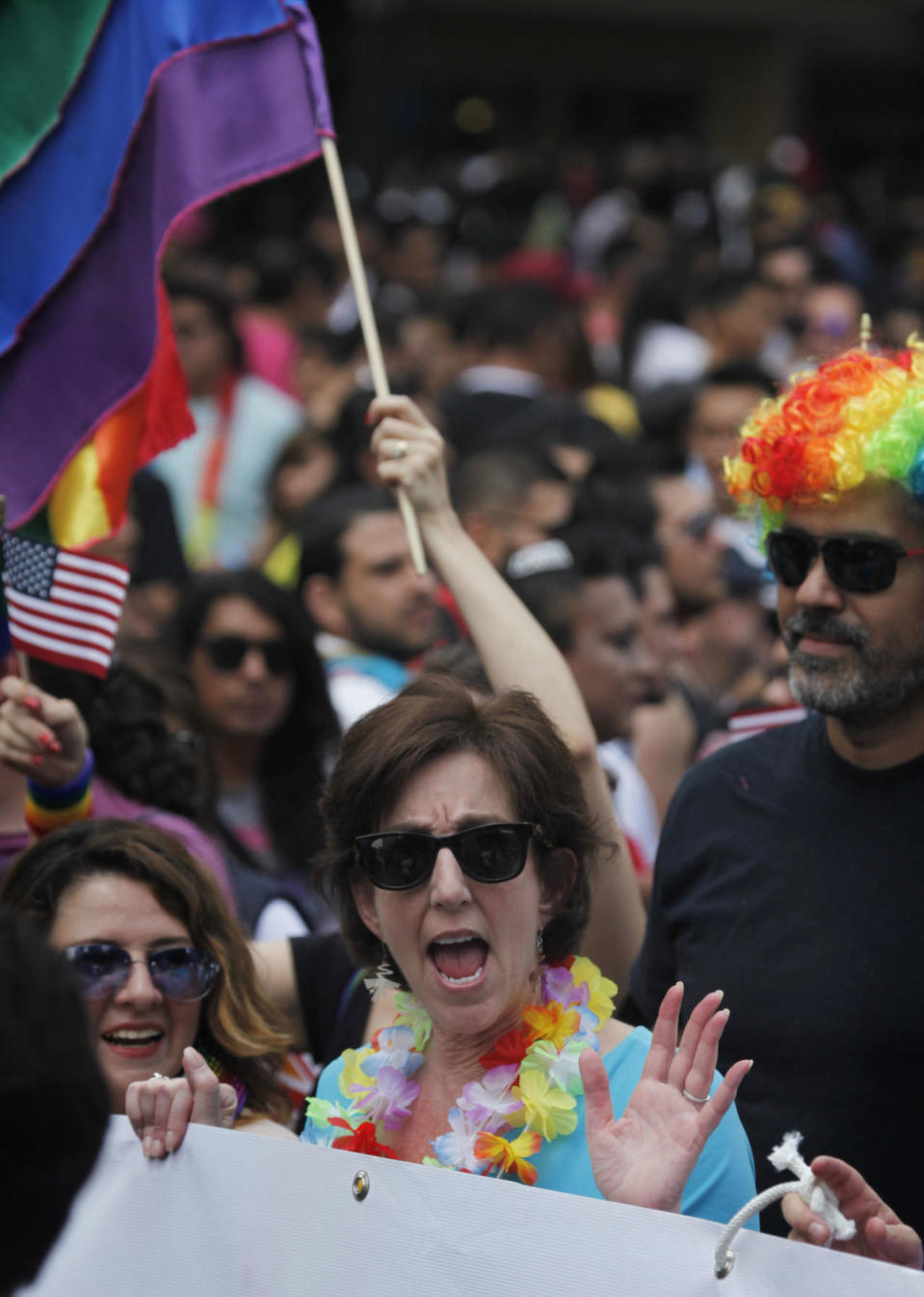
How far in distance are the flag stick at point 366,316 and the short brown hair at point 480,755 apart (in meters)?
0.67

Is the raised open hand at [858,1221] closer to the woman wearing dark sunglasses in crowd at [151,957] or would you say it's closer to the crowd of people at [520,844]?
the crowd of people at [520,844]

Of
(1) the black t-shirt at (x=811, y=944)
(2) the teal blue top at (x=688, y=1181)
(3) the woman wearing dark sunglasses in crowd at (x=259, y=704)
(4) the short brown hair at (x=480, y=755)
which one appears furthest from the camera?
(3) the woman wearing dark sunglasses in crowd at (x=259, y=704)

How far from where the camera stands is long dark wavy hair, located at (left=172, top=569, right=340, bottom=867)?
17.6 feet

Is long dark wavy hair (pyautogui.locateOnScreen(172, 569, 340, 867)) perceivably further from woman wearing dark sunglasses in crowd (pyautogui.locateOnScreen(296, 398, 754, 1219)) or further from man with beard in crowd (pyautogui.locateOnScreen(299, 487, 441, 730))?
woman wearing dark sunglasses in crowd (pyautogui.locateOnScreen(296, 398, 754, 1219))

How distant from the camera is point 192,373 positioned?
8055 millimetres

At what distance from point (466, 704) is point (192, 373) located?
5.31 meters

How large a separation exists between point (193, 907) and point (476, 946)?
71 centimetres

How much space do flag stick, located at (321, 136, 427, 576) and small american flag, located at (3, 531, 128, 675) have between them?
628 mm

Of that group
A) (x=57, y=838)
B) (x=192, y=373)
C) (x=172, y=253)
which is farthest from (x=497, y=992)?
(x=172, y=253)

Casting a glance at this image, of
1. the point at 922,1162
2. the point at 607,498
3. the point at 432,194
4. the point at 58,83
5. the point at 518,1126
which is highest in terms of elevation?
the point at 58,83

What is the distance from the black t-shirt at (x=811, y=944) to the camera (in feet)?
10.1

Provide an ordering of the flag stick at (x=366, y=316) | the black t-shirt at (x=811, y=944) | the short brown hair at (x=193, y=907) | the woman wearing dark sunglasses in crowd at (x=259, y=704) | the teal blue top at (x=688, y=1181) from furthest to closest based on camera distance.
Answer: the woman wearing dark sunglasses in crowd at (x=259, y=704), the flag stick at (x=366, y=316), the short brown hair at (x=193, y=907), the black t-shirt at (x=811, y=944), the teal blue top at (x=688, y=1181)

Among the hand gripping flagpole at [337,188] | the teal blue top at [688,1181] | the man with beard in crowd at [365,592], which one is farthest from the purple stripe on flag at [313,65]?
the teal blue top at [688,1181]

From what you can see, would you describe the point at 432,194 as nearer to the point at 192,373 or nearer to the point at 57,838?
the point at 192,373
